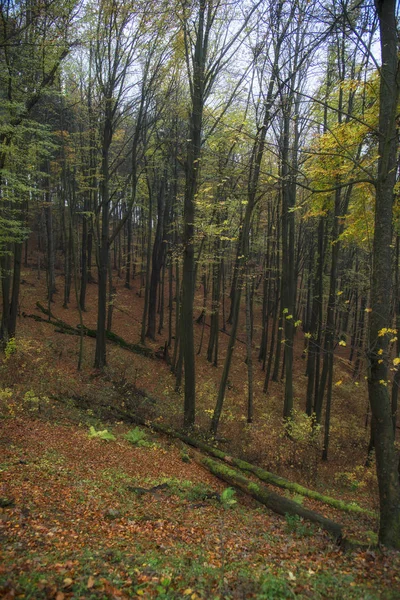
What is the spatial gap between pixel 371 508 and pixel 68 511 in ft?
19.7

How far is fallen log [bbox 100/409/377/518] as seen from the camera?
6838 millimetres

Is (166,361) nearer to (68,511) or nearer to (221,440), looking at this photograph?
(221,440)

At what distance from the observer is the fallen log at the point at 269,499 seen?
5452 mm

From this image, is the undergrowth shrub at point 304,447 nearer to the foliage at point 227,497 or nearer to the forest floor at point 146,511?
the forest floor at point 146,511

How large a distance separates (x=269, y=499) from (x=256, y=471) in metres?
1.42

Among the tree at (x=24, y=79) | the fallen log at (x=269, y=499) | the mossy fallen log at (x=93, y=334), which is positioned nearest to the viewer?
the fallen log at (x=269, y=499)

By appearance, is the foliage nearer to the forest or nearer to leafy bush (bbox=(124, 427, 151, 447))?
the forest

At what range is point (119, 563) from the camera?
12.5 ft

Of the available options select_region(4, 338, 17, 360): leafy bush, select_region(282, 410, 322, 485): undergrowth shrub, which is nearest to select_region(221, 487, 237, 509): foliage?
select_region(282, 410, 322, 485): undergrowth shrub

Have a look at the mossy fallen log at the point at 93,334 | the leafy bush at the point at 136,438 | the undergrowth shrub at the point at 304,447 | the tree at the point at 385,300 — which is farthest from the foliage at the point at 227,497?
the mossy fallen log at the point at 93,334

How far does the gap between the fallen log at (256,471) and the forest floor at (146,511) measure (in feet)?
0.73

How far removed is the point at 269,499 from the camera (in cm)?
659

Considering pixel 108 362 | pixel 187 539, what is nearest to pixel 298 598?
pixel 187 539

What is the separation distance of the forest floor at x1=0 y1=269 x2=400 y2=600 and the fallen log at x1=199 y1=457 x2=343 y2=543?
155 millimetres
